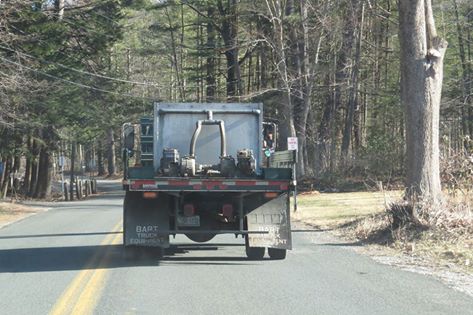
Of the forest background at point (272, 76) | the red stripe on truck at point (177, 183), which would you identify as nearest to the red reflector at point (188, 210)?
the red stripe on truck at point (177, 183)

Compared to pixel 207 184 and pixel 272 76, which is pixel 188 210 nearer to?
pixel 207 184

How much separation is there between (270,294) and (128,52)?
53.4 m

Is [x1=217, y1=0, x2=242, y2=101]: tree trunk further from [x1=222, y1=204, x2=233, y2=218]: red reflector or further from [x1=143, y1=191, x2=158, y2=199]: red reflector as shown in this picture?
[x1=143, y1=191, x2=158, y2=199]: red reflector

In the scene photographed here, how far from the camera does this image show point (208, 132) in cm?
1358

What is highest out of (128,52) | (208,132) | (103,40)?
(128,52)

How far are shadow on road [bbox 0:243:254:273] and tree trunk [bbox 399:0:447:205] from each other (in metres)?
4.73

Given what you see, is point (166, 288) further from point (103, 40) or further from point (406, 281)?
point (103, 40)

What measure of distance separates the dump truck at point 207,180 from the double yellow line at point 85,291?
802 mm

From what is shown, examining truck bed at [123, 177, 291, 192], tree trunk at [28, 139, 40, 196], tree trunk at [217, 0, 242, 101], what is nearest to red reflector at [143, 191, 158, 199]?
truck bed at [123, 177, 291, 192]

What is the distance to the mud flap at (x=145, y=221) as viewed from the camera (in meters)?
11.9

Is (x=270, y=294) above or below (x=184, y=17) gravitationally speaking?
below

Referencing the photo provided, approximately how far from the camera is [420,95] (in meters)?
15.1

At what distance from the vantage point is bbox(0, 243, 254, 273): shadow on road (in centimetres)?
1187

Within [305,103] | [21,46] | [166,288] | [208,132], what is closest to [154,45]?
[305,103]
